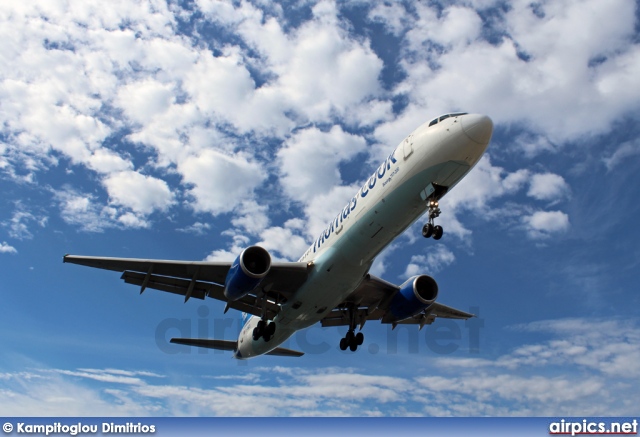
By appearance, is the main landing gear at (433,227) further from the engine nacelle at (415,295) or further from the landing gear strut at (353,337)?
the landing gear strut at (353,337)

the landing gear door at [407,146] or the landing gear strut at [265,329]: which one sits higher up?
the landing gear door at [407,146]

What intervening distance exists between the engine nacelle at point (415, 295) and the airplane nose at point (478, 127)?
9683mm

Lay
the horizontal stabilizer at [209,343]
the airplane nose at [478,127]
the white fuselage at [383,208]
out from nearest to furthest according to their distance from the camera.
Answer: the airplane nose at [478,127], the white fuselage at [383,208], the horizontal stabilizer at [209,343]

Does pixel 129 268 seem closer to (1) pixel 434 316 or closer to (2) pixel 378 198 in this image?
(2) pixel 378 198

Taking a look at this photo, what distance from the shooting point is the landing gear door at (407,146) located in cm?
1780

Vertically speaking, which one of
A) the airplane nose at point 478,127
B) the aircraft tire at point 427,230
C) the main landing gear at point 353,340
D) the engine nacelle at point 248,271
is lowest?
the main landing gear at point 353,340

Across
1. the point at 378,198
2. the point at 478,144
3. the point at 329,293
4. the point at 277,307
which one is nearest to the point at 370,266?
the point at 329,293

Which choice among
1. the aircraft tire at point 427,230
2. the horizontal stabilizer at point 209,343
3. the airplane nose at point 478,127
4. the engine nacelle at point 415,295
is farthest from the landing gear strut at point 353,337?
the airplane nose at point 478,127

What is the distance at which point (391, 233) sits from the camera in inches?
758

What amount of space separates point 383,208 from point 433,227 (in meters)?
2.05

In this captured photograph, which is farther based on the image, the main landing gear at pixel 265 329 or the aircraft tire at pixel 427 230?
the main landing gear at pixel 265 329

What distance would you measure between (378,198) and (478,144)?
13.6 ft

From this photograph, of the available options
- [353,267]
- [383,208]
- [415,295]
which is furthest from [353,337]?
[383,208]

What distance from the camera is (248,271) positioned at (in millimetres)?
19469
